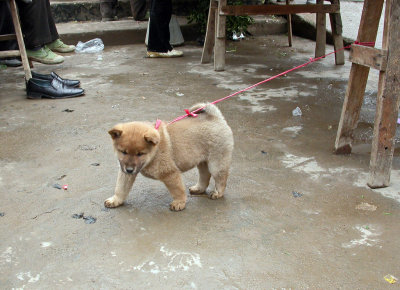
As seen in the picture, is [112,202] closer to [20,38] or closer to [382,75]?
[382,75]

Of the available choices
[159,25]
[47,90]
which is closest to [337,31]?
[159,25]

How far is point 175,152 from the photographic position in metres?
2.76

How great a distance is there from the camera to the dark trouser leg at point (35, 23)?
17.9 ft

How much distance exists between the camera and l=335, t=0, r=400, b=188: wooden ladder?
296cm

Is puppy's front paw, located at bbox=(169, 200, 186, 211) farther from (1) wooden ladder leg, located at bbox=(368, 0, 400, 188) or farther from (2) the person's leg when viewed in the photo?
(2) the person's leg

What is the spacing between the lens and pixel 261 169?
3.45 m

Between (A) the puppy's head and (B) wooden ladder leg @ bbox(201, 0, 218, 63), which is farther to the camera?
(B) wooden ladder leg @ bbox(201, 0, 218, 63)

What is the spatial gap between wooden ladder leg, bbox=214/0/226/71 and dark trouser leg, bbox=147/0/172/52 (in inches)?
43.2

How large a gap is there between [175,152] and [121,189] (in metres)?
0.45

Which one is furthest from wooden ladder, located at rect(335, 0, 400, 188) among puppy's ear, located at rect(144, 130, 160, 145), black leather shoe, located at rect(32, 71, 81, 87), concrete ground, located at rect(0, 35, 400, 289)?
black leather shoe, located at rect(32, 71, 81, 87)

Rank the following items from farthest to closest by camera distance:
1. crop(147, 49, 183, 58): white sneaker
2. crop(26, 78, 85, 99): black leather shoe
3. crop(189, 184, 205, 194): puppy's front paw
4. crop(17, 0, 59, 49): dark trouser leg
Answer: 1. crop(147, 49, 183, 58): white sneaker
2. crop(17, 0, 59, 49): dark trouser leg
3. crop(26, 78, 85, 99): black leather shoe
4. crop(189, 184, 205, 194): puppy's front paw

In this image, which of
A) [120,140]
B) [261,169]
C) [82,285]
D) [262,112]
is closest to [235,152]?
[261,169]

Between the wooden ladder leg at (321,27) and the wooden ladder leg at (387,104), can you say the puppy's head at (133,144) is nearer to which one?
the wooden ladder leg at (387,104)

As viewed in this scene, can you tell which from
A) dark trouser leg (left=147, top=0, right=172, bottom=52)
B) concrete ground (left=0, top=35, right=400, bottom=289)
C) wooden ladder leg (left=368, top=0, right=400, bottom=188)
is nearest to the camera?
concrete ground (left=0, top=35, right=400, bottom=289)
